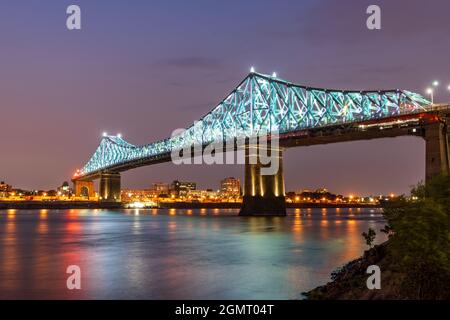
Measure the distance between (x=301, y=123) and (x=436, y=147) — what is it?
101ft

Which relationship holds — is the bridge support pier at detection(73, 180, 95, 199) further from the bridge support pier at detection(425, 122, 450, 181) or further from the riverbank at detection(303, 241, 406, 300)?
the riverbank at detection(303, 241, 406, 300)

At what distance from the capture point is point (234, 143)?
77625 millimetres

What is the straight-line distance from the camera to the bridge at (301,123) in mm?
55216

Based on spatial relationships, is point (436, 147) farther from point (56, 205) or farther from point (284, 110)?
point (56, 205)

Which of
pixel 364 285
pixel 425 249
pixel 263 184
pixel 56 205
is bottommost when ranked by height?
pixel 56 205

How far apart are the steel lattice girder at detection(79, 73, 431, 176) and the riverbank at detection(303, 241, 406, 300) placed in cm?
4300

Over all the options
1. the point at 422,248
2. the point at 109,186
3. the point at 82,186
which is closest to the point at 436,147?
the point at 422,248

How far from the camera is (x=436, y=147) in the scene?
52094mm

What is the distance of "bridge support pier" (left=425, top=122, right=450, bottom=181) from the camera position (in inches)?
2007

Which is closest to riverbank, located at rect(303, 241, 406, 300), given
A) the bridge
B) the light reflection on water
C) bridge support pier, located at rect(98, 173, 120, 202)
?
the light reflection on water

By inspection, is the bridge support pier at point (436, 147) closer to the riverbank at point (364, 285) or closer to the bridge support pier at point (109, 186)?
the riverbank at point (364, 285)

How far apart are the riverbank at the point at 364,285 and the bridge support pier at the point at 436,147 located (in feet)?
117
